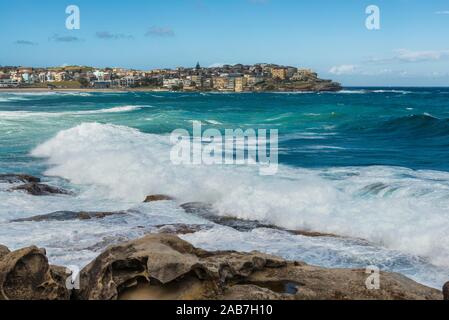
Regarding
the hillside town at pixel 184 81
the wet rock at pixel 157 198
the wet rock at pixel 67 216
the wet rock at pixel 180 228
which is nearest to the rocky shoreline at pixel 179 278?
the wet rock at pixel 180 228

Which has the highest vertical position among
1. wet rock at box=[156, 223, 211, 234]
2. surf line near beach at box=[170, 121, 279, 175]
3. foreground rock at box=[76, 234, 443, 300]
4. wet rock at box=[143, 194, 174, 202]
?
foreground rock at box=[76, 234, 443, 300]

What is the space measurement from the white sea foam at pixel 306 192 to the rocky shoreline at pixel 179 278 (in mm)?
3871

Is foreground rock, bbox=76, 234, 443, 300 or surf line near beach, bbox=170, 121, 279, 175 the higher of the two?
foreground rock, bbox=76, 234, 443, 300

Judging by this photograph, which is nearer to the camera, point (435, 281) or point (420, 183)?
point (435, 281)

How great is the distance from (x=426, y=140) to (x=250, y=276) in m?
25.1

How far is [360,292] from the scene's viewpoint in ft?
19.4

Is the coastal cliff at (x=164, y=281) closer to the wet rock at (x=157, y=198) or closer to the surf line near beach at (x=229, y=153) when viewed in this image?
the wet rock at (x=157, y=198)

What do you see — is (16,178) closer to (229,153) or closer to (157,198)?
(157,198)

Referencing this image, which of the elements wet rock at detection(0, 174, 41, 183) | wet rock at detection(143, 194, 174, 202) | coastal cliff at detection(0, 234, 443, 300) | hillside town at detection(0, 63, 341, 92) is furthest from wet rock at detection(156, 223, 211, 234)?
hillside town at detection(0, 63, 341, 92)

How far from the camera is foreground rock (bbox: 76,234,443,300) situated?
5.33 m

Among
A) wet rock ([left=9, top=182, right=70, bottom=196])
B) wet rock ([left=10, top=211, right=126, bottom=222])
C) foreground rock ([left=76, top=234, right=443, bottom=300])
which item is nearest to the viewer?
foreground rock ([left=76, top=234, right=443, bottom=300])

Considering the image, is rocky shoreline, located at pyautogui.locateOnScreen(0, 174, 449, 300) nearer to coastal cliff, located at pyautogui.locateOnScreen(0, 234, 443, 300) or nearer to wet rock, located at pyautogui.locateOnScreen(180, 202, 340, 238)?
coastal cliff, located at pyautogui.locateOnScreen(0, 234, 443, 300)
